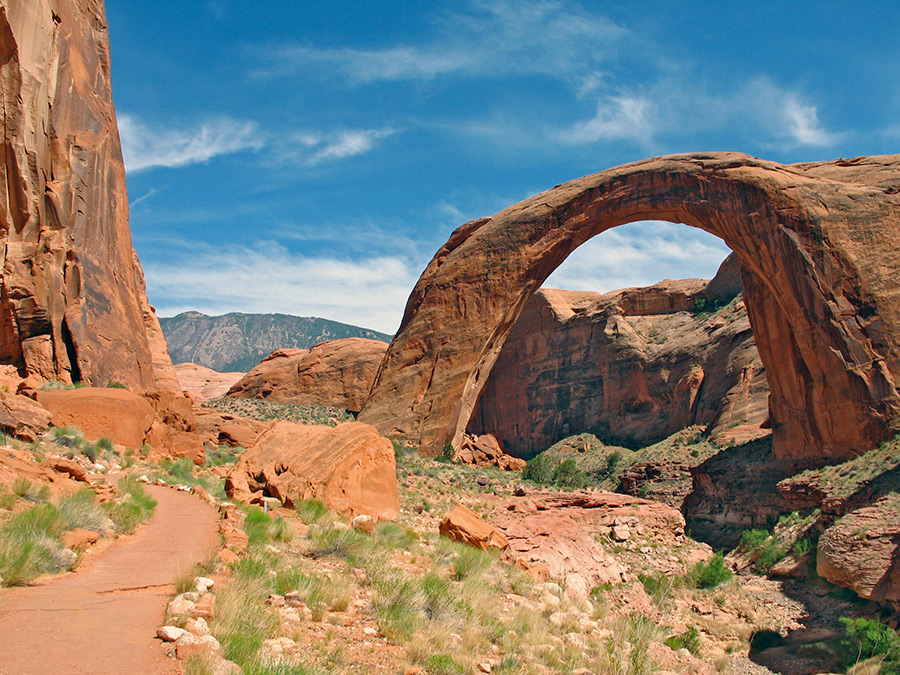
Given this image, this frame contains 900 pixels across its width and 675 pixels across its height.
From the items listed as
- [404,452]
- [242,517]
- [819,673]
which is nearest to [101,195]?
[404,452]

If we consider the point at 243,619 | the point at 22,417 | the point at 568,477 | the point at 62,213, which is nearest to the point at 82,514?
A: the point at 243,619

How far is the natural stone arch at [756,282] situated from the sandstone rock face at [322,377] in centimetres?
1027

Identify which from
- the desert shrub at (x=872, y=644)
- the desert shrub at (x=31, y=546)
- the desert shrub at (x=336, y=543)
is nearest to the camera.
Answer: the desert shrub at (x=31, y=546)

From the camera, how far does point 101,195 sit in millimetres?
17484

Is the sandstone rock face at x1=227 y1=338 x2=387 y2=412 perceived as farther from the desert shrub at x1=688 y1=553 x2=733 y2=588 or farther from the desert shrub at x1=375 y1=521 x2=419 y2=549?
the desert shrub at x1=375 y1=521 x2=419 y2=549

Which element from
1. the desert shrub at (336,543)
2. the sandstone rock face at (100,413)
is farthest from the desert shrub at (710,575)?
the sandstone rock face at (100,413)

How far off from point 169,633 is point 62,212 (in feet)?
49.5

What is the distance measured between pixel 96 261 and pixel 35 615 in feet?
49.6

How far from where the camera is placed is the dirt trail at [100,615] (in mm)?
3164

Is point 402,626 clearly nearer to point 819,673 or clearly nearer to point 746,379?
point 819,673

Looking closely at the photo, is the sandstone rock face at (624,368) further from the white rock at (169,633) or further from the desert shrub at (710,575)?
the white rock at (169,633)

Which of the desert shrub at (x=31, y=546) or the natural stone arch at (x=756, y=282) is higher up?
the natural stone arch at (x=756, y=282)

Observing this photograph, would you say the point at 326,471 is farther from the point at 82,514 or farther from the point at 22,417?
the point at 22,417

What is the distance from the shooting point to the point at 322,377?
119 ft
